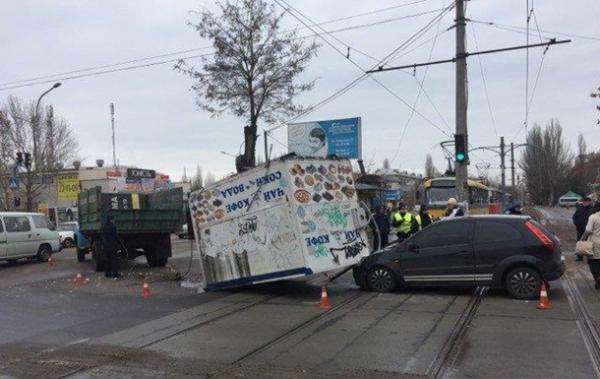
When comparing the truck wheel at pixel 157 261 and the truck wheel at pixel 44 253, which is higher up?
the truck wheel at pixel 44 253

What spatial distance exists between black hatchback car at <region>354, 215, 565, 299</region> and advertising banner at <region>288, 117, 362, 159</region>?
17317 mm

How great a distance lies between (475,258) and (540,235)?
1212mm

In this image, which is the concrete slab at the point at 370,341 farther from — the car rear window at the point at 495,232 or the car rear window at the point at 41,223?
the car rear window at the point at 41,223

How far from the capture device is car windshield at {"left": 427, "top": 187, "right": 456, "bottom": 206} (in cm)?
3144

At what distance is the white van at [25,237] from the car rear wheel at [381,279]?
1419 cm

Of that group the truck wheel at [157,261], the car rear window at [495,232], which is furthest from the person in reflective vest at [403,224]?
the truck wheel at [157,261]

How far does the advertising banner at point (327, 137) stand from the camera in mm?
29781

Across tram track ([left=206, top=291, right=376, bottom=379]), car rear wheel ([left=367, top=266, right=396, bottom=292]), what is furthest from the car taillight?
tram track ([left=206, top=291, right=376, bottom=379])

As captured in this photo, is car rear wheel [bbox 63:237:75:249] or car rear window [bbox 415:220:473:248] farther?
car rear wheel [bbox 63:237:75:249]

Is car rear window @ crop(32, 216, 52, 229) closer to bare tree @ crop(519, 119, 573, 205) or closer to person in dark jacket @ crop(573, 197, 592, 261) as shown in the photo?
person in dark jacket @ crop(573, 197, 592, 261)

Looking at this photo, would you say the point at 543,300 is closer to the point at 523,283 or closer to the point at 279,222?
the point at 523,283

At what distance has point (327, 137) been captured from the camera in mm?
30703

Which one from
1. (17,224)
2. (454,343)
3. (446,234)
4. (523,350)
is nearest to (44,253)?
(17,224)

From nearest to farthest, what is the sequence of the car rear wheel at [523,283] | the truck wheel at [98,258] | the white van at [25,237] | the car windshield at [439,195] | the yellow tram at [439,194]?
the car rear wheel at [523,283] < the truck wheel at [98,258] < the white van at [25,237] < the yellow tram at [439,194] < the car windshield at [439,195]
